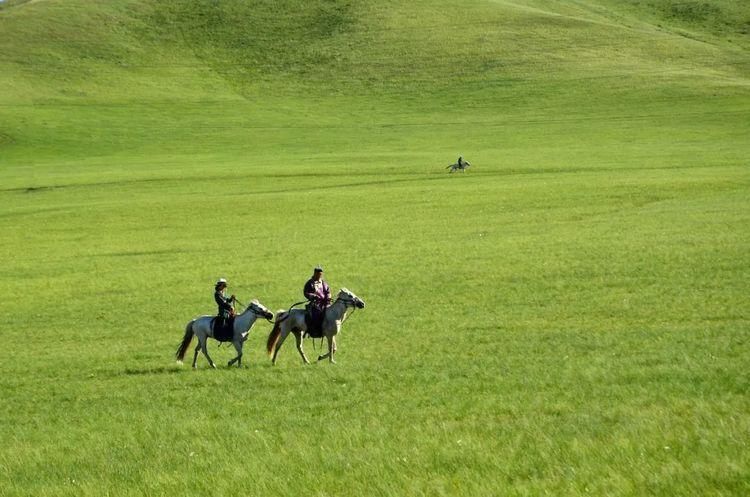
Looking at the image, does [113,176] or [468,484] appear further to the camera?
[113,176]

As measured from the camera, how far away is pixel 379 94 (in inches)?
4296

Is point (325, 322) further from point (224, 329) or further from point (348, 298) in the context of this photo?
point (224, 329)

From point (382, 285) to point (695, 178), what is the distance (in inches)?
1176

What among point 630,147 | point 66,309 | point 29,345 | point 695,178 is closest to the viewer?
point 29,345

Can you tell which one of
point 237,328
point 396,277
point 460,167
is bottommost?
point 460,167

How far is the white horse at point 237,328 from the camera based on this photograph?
785 inches

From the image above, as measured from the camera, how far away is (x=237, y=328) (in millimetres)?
20219

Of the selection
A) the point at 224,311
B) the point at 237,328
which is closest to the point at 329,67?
the point at 224,311

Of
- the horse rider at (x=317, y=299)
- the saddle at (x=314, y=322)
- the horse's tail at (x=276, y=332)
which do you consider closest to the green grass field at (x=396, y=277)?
the horse's tail at (x=276, y=332)

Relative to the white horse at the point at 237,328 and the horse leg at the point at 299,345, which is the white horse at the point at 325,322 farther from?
the white horse at the point at 237,328

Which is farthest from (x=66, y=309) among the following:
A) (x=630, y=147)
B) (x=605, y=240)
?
(x=630, y=147)

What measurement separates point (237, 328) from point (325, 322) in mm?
1869

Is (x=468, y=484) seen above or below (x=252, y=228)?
above

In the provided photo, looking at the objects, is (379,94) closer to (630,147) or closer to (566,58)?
(566,58)
